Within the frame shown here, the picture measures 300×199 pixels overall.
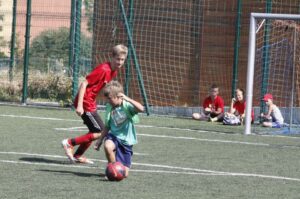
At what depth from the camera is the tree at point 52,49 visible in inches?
1110

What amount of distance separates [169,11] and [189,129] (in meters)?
5.75

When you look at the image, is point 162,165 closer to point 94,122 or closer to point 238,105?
point 94,122

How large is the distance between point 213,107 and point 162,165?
889cm

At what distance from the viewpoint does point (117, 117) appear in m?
10.9

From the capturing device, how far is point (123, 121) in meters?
10.9

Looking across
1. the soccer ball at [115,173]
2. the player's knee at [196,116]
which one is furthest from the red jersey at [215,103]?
the soccer ball at [115,173]

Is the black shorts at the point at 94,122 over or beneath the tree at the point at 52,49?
beneath

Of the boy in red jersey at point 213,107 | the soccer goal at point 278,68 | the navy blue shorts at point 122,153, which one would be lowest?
the navy blue shorts at point 122,153

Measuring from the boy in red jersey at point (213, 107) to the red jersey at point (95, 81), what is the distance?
8.62m

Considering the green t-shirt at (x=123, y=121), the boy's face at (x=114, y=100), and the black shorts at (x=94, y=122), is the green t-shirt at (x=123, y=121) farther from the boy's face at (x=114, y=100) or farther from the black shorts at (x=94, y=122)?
the black shorts at (x=94, y=122)

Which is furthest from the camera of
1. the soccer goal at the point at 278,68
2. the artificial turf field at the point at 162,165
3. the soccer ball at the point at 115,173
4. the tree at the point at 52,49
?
the tree at the point at 52,49

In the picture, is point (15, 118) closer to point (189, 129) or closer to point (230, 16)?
point (189, 129)

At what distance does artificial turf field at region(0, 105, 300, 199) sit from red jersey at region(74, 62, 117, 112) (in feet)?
2.58

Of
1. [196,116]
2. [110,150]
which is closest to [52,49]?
[196,116]
